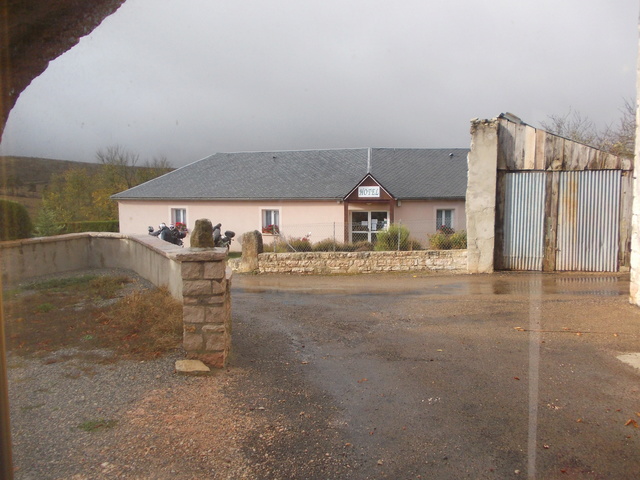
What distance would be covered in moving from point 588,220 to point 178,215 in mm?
24044

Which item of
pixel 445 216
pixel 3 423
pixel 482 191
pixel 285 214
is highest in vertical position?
pixel 482 191

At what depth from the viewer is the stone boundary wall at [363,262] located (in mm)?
15094

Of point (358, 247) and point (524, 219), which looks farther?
point (358, 247)

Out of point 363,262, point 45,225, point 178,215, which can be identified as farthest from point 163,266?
point 178,215

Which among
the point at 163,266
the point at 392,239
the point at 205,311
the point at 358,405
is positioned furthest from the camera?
the point at 392,239

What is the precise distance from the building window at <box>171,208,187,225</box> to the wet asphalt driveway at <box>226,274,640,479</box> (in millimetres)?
22504

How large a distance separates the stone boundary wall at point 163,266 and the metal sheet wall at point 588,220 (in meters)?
9.74

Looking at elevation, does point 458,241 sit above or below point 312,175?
below

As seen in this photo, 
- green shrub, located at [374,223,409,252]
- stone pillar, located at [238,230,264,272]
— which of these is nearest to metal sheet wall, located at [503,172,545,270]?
green shrub, located at [374,223,409,252]

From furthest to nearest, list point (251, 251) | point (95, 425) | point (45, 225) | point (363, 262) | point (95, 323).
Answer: point (251, 251)
point (363, 262)
point (45, 225)
point (95, 323)
point (95, 425)

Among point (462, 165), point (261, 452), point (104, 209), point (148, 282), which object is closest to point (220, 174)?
point (104, 209)

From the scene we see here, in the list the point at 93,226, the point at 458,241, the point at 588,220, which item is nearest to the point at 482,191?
the point at 588,220

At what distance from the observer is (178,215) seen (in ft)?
104

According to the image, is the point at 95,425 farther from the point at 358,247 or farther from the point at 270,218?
the point at 270,218
